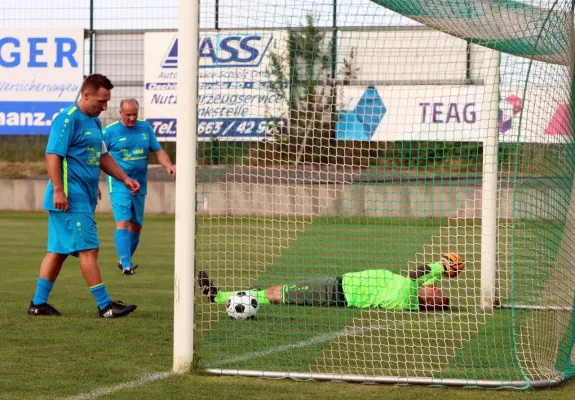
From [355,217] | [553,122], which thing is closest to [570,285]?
[553,122]

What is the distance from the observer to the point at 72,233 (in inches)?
317

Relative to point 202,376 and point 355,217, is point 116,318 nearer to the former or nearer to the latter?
point 202,376

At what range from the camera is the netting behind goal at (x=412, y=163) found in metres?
6.44

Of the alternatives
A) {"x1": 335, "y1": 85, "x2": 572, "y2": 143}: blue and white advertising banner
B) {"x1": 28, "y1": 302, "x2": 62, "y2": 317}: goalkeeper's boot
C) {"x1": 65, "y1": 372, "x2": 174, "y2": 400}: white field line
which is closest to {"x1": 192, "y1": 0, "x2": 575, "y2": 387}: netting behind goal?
{"x1": 335, "y1": 85, "x2": 572, "y2": 143}: blue and white advertising banner

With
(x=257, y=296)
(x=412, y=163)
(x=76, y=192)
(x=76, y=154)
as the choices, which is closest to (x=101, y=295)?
(x=76, y=192)

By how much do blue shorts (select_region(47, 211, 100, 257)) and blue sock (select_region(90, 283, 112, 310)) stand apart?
1.02 feet

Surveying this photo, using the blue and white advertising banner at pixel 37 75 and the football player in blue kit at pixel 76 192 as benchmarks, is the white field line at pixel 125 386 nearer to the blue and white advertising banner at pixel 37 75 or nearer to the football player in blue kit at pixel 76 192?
the football player in blue kit at pixel 76 192

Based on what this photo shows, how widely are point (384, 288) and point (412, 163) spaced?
1520mm

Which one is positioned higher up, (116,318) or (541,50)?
(541,50)

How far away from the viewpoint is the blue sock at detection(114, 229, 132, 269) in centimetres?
1138

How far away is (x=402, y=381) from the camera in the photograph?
5.88m

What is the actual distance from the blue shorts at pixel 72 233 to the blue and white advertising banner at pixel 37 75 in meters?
15.7

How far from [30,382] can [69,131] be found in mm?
2786

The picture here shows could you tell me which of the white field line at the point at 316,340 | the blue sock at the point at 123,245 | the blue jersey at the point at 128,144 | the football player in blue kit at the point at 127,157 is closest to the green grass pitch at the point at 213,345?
the white field line at the point at 316,340
